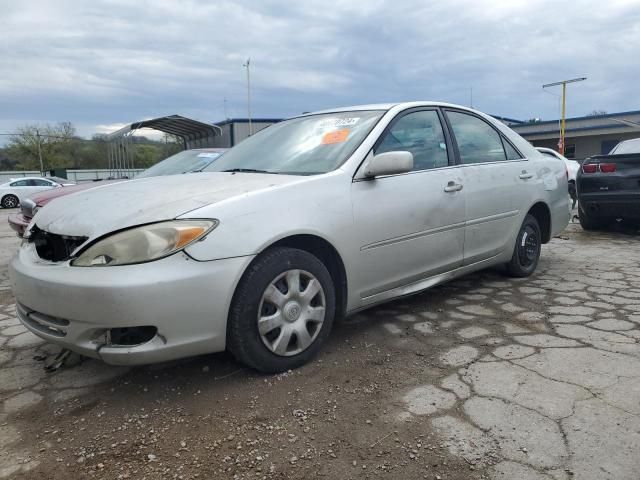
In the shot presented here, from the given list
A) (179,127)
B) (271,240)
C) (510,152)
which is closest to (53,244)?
(271,240)

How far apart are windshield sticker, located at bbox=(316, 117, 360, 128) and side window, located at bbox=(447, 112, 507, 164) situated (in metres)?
0.88

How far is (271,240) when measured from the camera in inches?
98.9

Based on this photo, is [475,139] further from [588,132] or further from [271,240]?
[588,132]

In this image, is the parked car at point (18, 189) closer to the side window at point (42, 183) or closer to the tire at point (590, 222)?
the side window at point (42, 183)

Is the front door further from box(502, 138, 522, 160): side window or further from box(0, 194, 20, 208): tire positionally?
box(0, 194, 20, 208): tire

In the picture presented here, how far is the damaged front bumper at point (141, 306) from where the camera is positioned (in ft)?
7.25

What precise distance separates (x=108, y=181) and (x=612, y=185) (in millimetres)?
6612

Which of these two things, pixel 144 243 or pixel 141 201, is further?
pixel 141 201

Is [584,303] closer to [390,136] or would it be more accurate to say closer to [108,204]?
[390,136]

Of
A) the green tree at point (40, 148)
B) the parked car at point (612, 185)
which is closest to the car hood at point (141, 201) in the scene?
the parked car at point (612, 185)

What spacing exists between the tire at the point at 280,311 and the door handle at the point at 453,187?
1214 mm

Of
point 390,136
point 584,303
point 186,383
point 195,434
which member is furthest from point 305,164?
point 584,303

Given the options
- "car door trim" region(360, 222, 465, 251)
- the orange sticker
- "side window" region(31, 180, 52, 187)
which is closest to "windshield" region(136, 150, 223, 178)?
the orange sticker

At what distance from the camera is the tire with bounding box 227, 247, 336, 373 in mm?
2449
